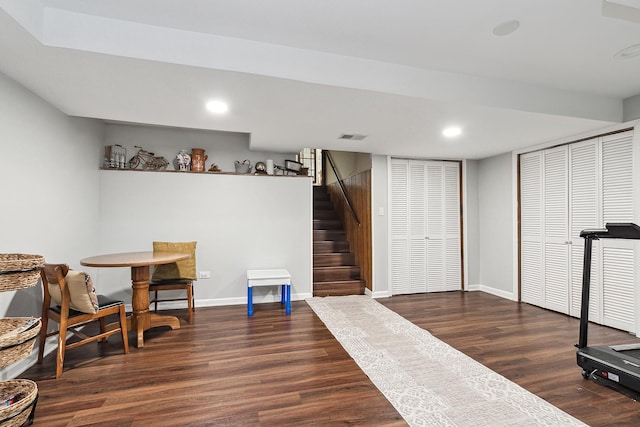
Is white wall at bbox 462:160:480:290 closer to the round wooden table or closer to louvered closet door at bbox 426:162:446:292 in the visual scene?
louvered closet door at bbox 426:162:446:292

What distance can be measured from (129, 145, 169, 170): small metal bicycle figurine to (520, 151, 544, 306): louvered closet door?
520 cm

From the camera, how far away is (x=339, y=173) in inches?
269

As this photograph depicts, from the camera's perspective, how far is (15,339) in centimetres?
158

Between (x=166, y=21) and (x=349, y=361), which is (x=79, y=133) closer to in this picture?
(x=166, y=21)

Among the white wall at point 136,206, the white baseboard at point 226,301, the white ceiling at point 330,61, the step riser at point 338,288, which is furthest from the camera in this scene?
the step riser at point 338,288

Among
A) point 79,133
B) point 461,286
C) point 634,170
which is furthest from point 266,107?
point 461,286

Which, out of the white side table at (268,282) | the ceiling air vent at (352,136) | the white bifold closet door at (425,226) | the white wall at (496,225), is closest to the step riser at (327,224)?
Answer: the white bifold closet door at (425,226)

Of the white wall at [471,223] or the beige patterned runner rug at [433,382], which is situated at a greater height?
the white wall at [471,223]

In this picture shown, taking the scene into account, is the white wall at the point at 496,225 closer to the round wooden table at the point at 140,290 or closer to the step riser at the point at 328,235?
the step riser at the point at 328,235

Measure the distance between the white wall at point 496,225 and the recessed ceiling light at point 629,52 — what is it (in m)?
2.47

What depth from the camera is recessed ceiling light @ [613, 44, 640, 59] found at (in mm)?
2322

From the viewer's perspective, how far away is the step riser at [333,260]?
5445 millimetres

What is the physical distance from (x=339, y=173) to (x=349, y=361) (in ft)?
15.1

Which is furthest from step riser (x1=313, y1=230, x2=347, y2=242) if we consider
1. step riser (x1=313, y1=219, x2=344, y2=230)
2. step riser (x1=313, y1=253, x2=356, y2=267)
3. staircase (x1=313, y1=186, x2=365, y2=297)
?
step riser (x1=313, y1=253, x2=356, y2=267)
